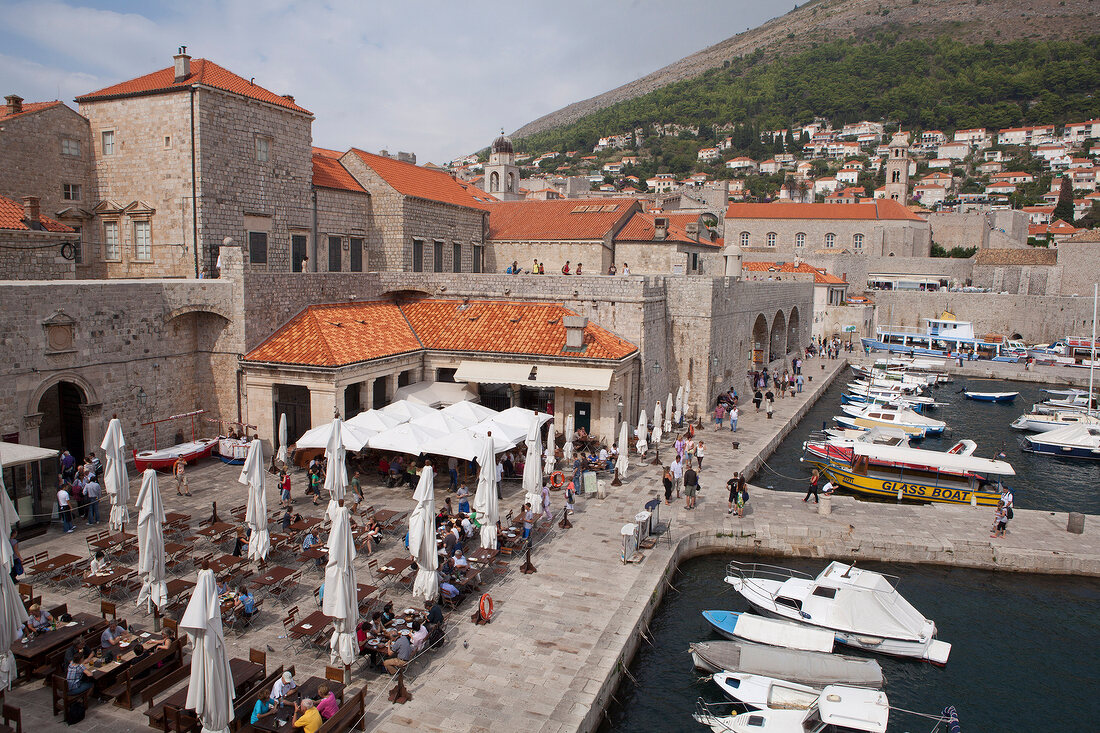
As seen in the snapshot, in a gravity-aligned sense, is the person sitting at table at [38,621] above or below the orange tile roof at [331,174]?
below

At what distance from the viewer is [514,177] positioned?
6156 cm

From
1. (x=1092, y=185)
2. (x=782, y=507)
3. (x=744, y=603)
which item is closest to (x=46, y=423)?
(x=744, y=603)

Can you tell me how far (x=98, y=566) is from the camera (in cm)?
1285

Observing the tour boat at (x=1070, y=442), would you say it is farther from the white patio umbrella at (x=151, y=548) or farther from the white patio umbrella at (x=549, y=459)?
the white patio umbrella at (x=151, y=548)

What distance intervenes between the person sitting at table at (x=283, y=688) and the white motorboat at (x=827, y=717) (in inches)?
265

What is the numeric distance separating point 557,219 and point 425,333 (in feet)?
51.5

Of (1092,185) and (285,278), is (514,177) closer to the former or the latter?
(285,278)

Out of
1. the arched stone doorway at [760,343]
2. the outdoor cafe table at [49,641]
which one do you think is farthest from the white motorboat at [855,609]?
the arched stone doorway at [760,343]

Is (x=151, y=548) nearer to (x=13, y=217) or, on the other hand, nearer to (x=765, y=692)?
(x=765, y=692)

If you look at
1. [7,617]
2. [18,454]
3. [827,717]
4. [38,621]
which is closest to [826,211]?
[827,717]

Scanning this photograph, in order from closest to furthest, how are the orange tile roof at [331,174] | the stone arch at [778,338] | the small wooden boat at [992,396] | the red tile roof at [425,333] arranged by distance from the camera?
the red tile roof at [425,333] < the orange tile roof at [331,174] < the small wooden boat at [992,396] < the stone arch at [778,338]

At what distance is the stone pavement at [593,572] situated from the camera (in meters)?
9.88

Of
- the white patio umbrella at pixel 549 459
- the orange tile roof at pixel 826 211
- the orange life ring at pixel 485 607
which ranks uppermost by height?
the orange tile roof at pixel 826 211

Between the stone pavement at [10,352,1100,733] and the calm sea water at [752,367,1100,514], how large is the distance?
325cm
